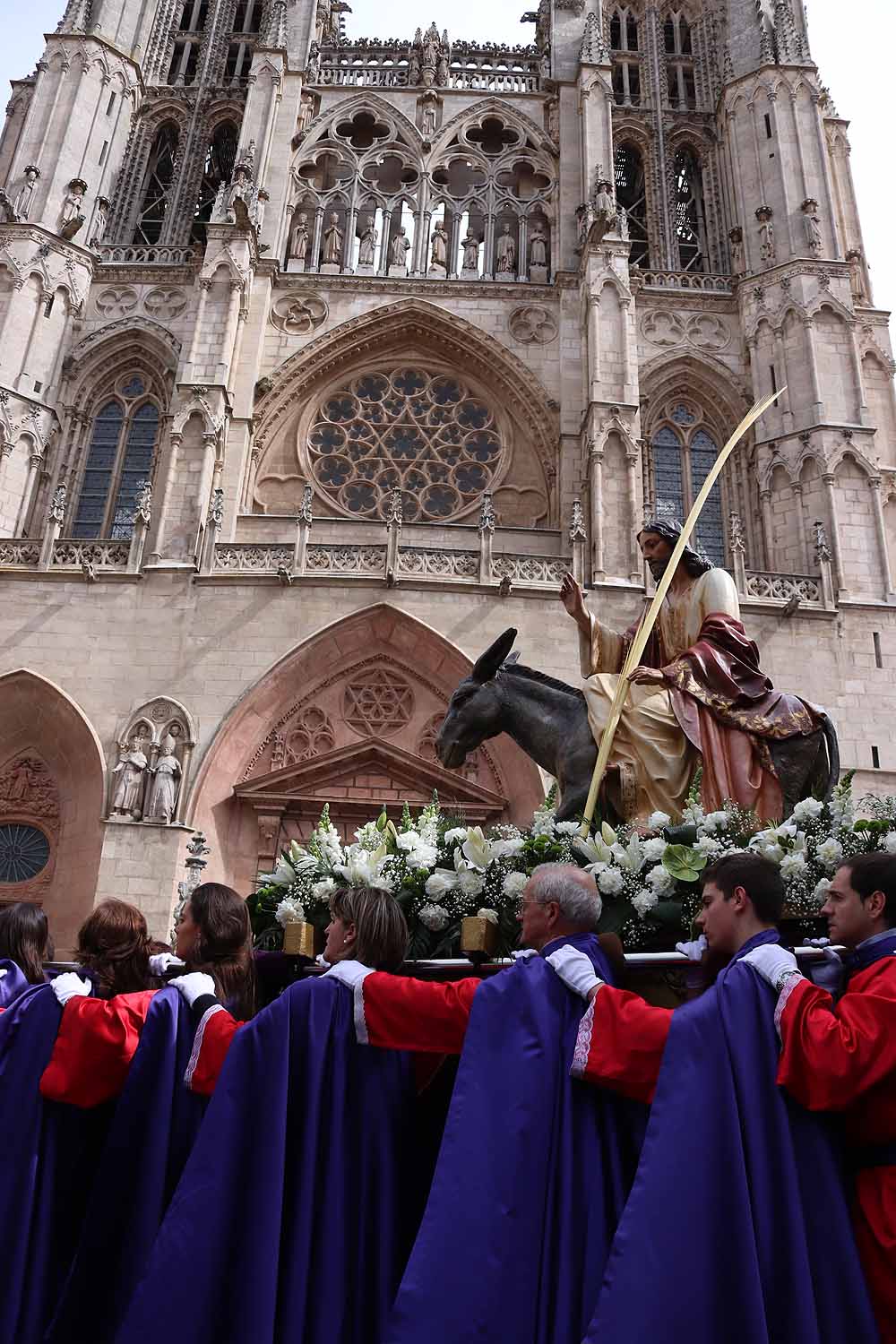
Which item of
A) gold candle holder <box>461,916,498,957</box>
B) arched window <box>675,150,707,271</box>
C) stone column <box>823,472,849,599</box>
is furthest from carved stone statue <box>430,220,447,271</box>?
gold candle holder <box>461,916,498,957</box>

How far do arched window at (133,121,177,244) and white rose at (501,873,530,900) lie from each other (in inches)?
816

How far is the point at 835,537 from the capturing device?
16.0 metres

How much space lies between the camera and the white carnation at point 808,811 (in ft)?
14.1

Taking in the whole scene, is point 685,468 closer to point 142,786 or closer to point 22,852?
point 142,786

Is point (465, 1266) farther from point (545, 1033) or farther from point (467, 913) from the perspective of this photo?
point (467, 913)

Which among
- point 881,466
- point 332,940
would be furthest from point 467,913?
point 881,466

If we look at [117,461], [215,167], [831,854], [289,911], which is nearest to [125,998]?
[289,911]

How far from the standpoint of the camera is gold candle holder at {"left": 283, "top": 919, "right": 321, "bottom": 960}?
3857 millimetres

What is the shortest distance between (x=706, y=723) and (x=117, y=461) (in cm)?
1575

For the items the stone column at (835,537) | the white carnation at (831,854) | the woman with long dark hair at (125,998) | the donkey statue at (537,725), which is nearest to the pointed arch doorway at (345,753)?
the stone column at (835,537)

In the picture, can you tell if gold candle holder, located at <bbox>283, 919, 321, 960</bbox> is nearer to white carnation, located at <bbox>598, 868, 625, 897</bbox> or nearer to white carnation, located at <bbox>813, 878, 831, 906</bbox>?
white carnation, located at <bbox>598, 868, 625, 897</bbox>

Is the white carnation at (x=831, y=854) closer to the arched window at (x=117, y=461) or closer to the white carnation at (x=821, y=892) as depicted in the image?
the white carnation at (x=821, y=892)

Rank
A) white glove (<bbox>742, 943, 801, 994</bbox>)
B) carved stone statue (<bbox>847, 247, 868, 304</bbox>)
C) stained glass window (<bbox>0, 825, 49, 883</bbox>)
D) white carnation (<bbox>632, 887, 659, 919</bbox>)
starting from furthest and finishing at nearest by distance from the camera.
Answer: carved stone statue (<bbox>847, 247, 868, 304</bbox>)
stained glass window (<bbox>0, 825, 49, 883</bbox>)
white carnation (<bbox>632, 887, 659, 919</bbox>)
white glove (<bbox>742, 943, 801, 994</bbox>)

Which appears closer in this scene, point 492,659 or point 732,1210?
point 732,1210
